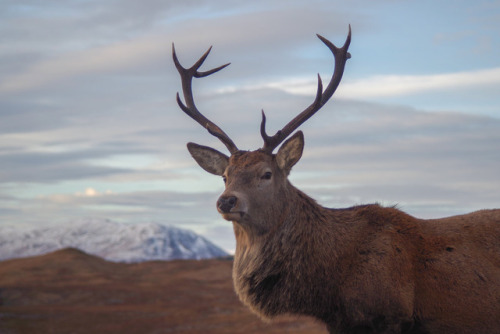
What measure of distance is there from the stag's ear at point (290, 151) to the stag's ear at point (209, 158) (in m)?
0.76

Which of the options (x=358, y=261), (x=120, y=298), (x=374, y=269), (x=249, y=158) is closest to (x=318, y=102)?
(x=249, y=158)

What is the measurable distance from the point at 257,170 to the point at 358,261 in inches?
65.0

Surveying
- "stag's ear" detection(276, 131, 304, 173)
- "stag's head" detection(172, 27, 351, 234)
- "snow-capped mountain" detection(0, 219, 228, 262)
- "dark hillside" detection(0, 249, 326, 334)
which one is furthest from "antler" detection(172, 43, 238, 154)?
"snow-capped mountain" detection(0, 219, 228, 262)

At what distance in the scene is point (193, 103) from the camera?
10.2 m

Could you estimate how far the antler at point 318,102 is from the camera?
8.78 meters

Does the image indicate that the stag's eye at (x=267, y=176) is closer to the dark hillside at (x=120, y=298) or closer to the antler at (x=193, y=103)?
the antler at (x=193, y=103)

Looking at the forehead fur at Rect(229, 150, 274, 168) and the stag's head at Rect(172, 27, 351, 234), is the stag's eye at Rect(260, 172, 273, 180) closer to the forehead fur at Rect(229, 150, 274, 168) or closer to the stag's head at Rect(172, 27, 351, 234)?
the stag's head at Rect(172, 27, 351, 234)

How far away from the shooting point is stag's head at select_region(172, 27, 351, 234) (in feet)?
26.6

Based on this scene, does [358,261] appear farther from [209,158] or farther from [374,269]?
[209,158]

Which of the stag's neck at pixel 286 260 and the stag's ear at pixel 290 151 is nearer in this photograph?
the stag's neck at pixel 286 260

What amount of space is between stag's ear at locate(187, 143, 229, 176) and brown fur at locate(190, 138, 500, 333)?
10.0 inches

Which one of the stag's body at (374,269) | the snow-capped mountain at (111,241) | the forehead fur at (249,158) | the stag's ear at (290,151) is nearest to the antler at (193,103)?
the forehead fur at (249,158)

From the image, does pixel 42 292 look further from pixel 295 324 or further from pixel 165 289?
pixel 295 324

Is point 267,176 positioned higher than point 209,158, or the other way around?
point 209,158
